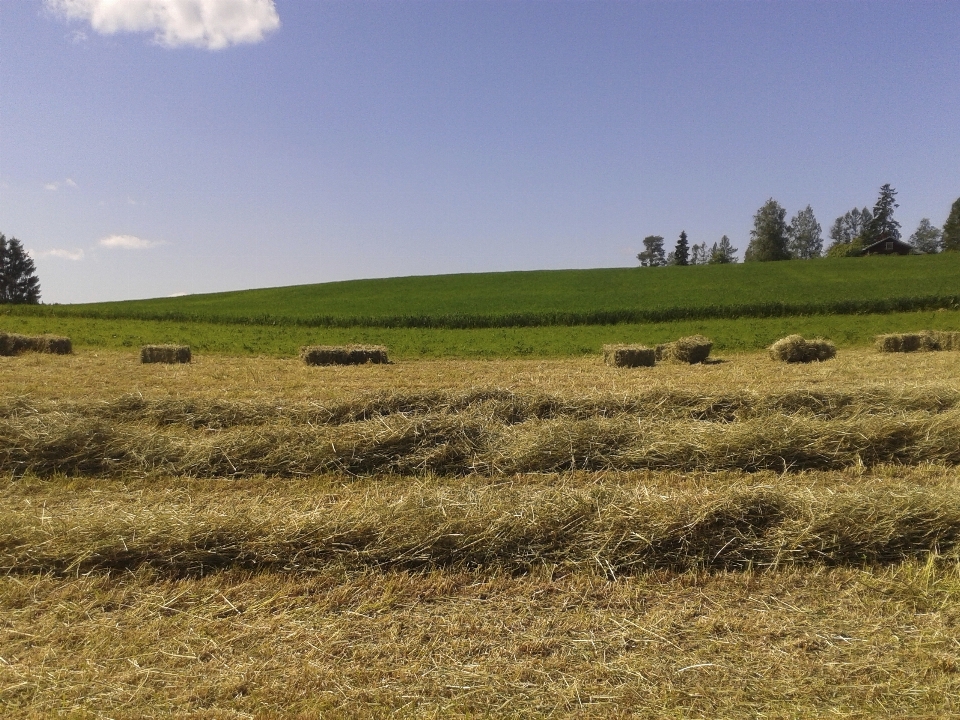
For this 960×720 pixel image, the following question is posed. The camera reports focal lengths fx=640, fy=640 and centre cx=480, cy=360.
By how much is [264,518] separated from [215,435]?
2667 mm

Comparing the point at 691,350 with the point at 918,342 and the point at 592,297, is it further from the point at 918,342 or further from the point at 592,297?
the point at 592,297

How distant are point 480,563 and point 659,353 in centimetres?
1453

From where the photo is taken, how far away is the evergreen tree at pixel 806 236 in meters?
110

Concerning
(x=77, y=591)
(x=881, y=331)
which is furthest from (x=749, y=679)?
(x=881, y=331)

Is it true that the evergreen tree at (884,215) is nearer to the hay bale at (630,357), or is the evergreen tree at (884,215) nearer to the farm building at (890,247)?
the farm building at (890,247)

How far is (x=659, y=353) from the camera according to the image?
57.3 ft

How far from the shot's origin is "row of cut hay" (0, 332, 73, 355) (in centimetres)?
1625

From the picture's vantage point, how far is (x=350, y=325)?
31.0 meters

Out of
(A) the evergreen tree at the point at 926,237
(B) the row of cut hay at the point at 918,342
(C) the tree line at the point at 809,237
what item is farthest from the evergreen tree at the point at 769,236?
(B) the row of cut hay at the point at 918,342

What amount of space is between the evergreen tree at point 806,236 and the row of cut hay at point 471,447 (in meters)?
116

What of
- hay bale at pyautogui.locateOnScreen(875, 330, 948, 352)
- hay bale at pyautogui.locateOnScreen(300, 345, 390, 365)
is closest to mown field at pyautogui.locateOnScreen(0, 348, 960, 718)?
hay bale at pyautogui.locateOnScreen(300, 345, 390, 365)

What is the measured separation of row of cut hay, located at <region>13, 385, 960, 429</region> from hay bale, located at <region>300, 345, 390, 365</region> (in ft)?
26.2

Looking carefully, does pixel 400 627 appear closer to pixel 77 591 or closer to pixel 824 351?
pixel 77 591

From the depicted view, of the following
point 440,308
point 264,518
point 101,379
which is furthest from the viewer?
point 440,308
